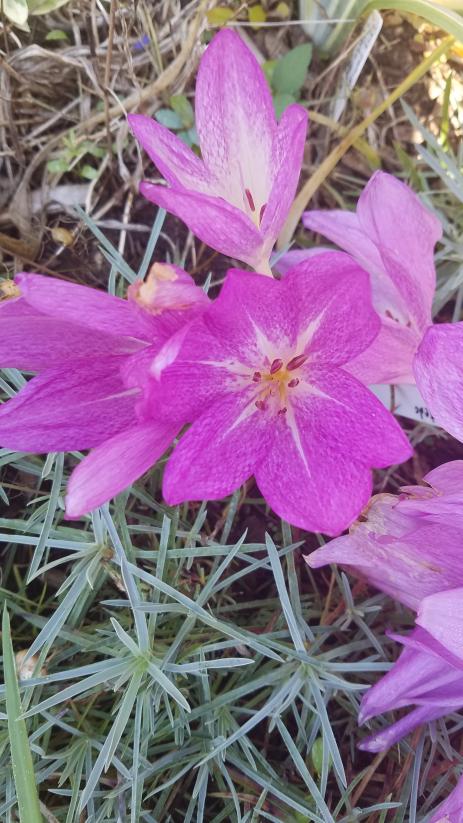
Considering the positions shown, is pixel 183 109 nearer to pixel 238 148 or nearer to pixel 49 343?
pixel 238 148

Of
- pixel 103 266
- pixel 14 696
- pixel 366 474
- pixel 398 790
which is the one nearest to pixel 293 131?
pixel 366 474

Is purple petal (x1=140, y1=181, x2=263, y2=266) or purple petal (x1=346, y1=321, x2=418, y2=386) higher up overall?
purple petal (x1=140, y1=181, x2=263, y2=266)

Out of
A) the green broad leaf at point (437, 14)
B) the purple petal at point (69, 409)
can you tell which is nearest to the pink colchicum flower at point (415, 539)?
the purple petal at point (69, 409)

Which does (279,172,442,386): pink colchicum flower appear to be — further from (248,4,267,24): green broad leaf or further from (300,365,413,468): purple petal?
(248,4,267,24): green broad leaf

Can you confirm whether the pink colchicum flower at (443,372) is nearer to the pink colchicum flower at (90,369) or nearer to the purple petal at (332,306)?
the purple petal at (332,306)

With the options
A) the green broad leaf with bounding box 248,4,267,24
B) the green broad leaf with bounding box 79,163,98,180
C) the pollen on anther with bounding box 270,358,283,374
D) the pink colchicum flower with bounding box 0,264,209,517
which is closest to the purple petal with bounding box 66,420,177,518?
the pink colchicum flower with bounding box 0,264,209,517

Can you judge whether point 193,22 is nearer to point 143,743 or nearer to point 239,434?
point 239,434

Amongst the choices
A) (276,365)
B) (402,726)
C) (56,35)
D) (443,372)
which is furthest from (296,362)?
(56,35)
